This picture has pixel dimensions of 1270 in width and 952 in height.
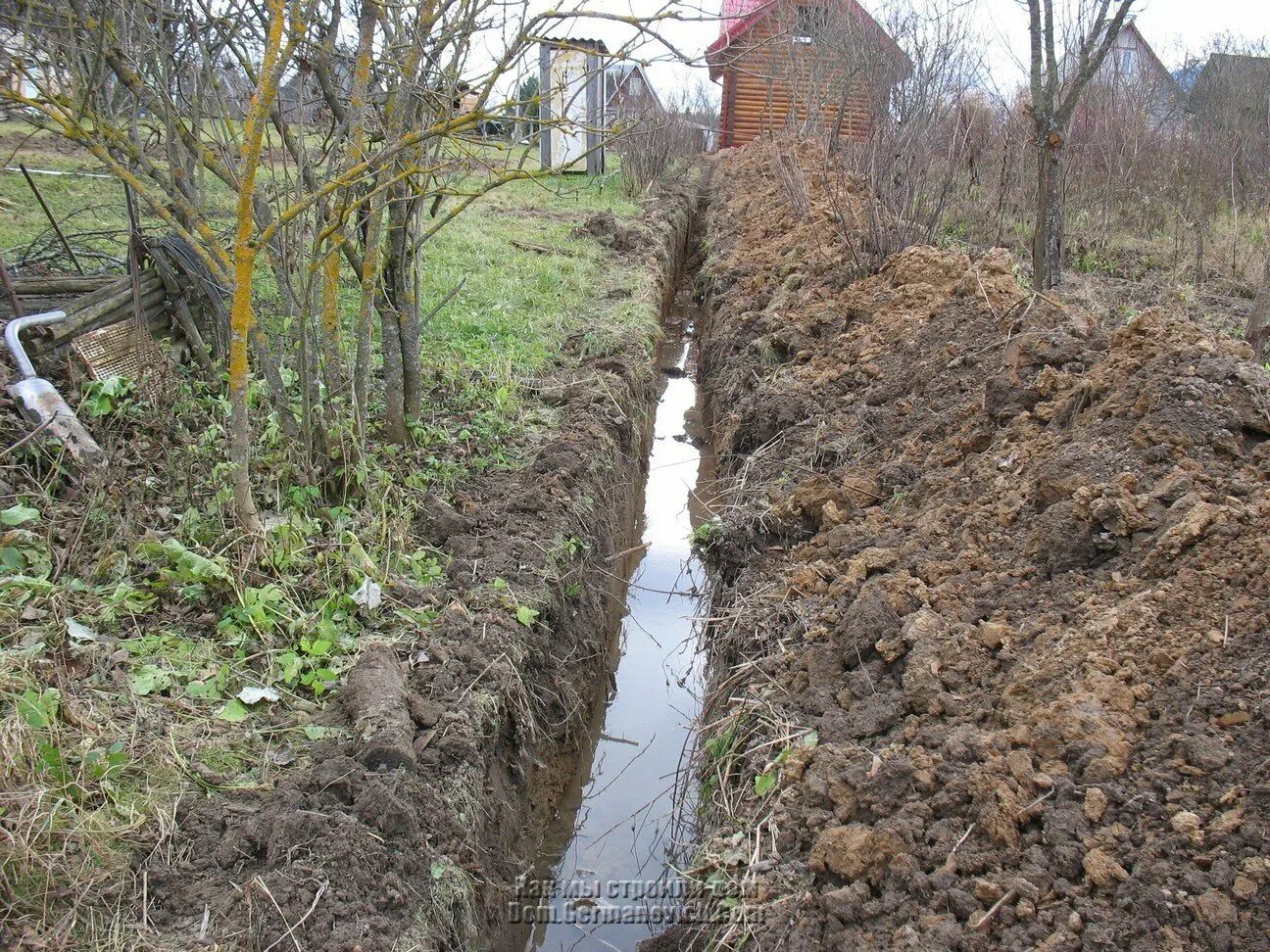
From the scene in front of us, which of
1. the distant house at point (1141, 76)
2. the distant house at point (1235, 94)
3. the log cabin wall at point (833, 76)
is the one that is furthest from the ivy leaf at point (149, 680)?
the distant house at point (1235, 94)

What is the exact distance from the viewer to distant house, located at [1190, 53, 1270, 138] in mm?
11502

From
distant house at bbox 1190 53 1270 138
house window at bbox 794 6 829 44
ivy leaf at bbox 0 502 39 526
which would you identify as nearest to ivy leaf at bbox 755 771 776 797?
ivy leaf at bbox 0 502 39 526

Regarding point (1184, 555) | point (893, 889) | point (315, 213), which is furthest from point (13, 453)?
point (1184, 555)

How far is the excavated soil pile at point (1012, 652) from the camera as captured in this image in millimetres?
2166

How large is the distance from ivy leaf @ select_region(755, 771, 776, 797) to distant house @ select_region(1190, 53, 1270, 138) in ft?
37.3

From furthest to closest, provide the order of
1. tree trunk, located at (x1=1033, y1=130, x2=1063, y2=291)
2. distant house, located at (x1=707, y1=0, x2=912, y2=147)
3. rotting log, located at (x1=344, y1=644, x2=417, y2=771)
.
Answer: distant house, located at (x1=707, y1=0, x2=912, y2=147) < tree trunk, located at (x1=1033, y1=130, x2=1063, y2=291) < rotting log, located at (x1=344, y1=644, x2=417, y2=771)

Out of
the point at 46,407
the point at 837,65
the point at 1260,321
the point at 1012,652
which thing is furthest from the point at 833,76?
the point at 1012,652

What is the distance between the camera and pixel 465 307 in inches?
295

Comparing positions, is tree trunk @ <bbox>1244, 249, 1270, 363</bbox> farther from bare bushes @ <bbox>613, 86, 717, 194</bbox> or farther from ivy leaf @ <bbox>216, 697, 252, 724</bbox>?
bare bushes @ <bbox>613, 86, 717, 194</bbox>

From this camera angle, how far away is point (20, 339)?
424 centimetres

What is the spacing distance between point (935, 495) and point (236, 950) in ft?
10.3

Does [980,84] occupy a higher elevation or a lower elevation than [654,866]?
higher

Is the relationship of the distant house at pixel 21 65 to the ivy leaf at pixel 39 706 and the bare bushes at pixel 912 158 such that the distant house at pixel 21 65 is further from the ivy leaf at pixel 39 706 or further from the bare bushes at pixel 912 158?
the bare bushes at pixel 912 158

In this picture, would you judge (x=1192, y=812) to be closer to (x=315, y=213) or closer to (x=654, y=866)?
(x=654, y=866)
